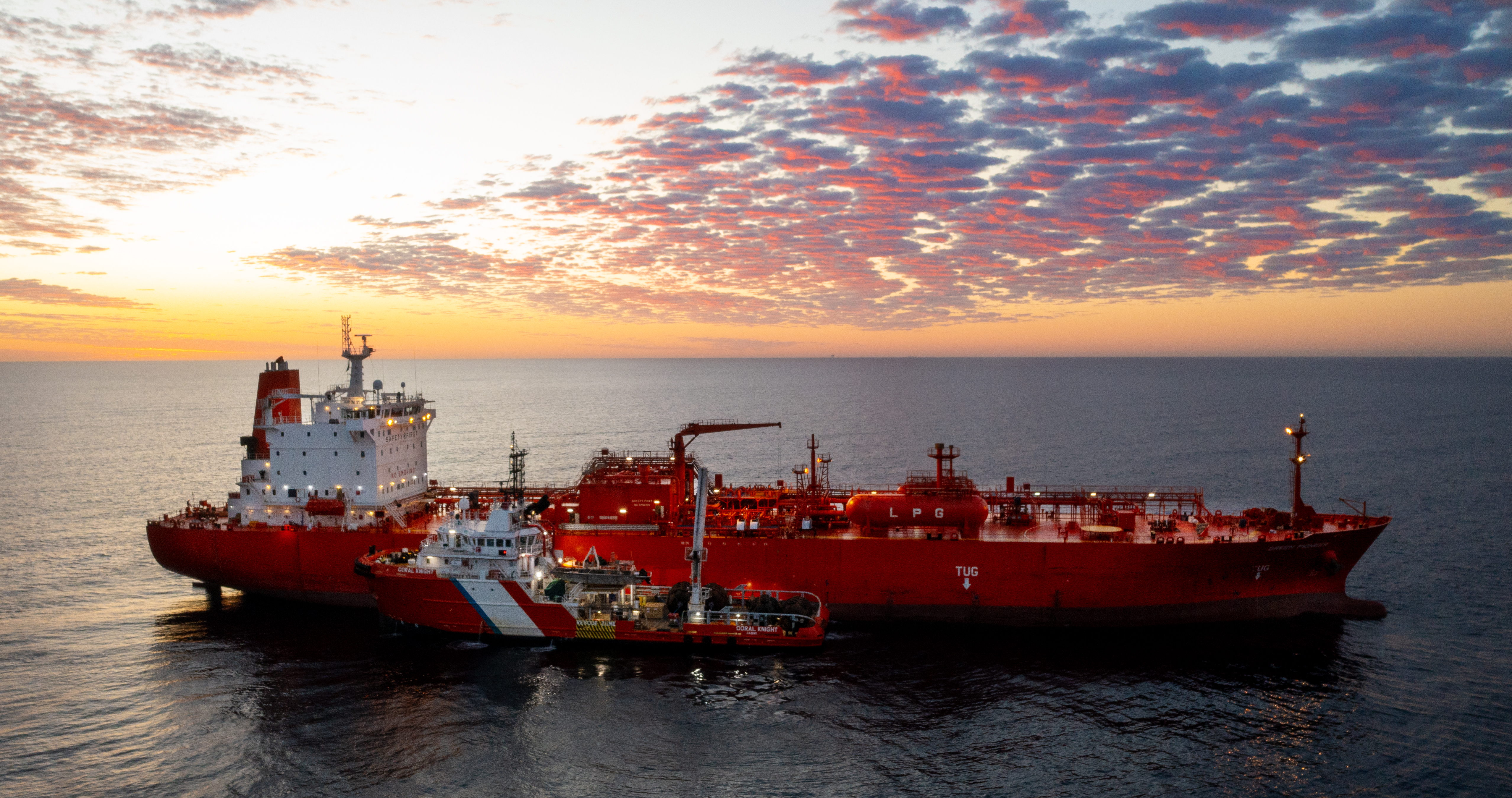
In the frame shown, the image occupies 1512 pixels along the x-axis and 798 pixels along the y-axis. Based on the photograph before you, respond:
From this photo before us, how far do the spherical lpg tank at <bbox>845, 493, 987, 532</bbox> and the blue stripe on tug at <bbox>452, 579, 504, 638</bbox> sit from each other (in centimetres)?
1407

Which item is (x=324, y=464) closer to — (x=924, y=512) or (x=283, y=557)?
(x=283, y=557)

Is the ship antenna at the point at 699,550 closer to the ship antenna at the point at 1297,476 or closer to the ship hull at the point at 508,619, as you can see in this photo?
the ship hull at the point at 508,619

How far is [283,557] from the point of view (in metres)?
33.1

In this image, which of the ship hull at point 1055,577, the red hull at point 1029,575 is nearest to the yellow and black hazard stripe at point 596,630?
the red hull at point 1029,575

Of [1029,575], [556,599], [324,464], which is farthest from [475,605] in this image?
[1029,575]

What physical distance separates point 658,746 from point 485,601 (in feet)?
34.6

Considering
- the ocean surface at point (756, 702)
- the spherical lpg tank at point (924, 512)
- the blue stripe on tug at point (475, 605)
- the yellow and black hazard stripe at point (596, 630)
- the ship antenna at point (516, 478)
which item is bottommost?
the ocean surface at point (756, 702)

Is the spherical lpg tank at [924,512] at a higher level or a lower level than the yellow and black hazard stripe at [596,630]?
higher

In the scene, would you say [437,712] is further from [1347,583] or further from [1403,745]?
[1347,583]

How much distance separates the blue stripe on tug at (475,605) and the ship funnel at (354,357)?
1132cm

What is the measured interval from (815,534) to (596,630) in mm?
8929

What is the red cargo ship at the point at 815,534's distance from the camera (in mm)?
29656

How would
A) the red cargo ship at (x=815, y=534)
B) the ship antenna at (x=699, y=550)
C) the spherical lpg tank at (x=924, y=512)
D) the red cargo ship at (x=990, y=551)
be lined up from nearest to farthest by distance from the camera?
the ship antenna at (x=699, y=550), the red cargo ship at (x=990, y=551), the red cargo ship at (x=815, y=534), the spherical lpg tank at (x=924, y=512)

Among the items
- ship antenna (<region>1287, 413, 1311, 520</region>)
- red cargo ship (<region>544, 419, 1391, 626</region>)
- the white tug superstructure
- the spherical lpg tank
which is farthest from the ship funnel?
ship antenna (<region>1287, 413, 1311, 520</region>)
